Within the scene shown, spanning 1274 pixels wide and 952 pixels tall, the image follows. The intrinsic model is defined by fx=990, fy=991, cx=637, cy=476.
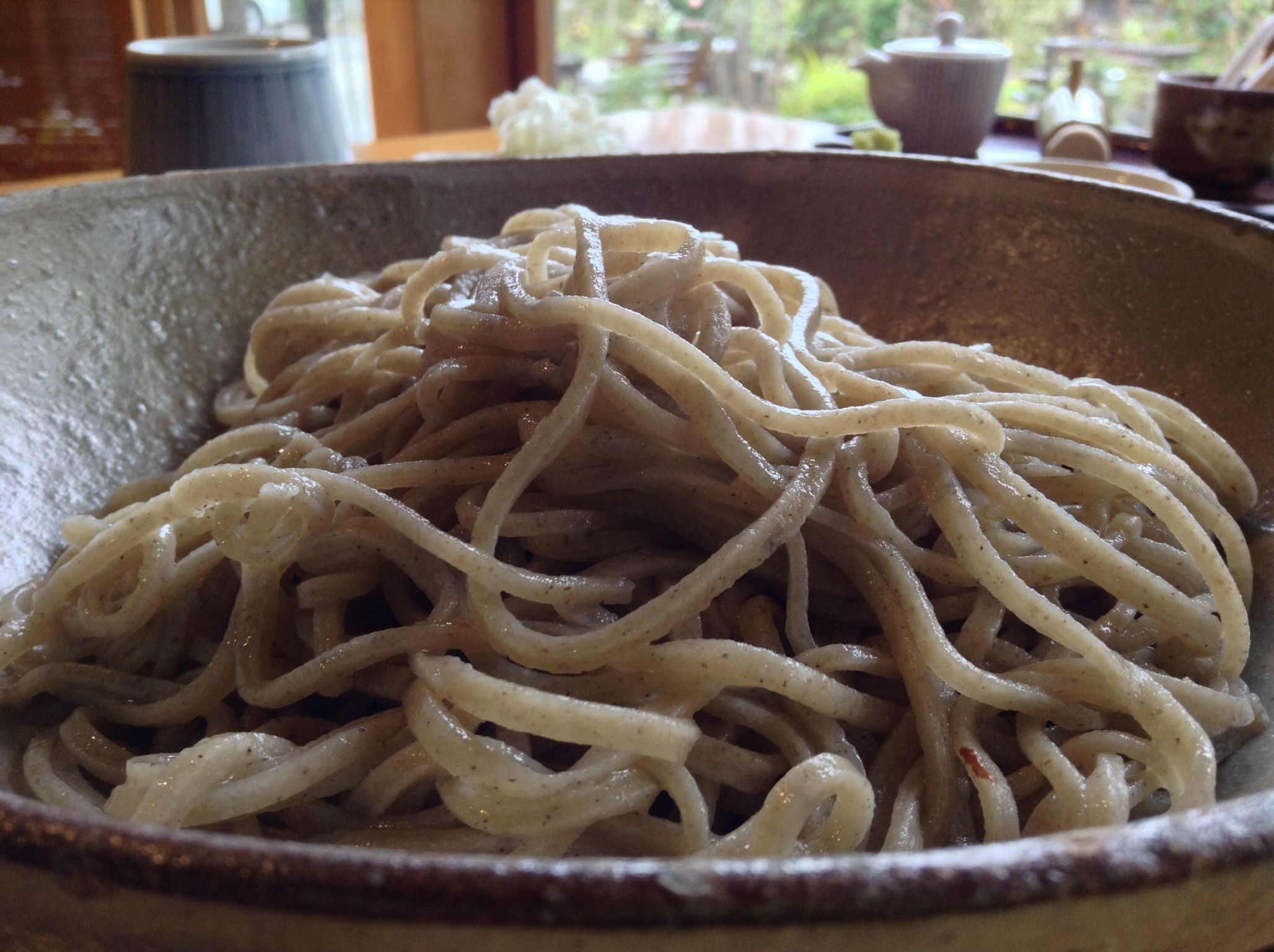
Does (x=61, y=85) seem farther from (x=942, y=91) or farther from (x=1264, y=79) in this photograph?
(x=1264, y=79)

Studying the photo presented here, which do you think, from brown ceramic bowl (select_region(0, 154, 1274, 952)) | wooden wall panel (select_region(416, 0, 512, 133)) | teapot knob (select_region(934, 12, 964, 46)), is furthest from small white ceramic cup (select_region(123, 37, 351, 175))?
wooden wall panel (select_region(416, 0, 512, 133))

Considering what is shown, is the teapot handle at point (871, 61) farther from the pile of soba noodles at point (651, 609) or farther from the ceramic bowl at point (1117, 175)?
the pile of soba noodles at point (651, 609)

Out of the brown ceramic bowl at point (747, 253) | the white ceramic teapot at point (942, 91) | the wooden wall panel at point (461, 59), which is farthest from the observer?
the wooden wall panel at point (461, 59)

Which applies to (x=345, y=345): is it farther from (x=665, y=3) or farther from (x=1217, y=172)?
(x=665, y=3)

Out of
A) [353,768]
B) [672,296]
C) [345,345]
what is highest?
[672,296]

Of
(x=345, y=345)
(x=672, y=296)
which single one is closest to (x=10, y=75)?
(x=345, y=345)

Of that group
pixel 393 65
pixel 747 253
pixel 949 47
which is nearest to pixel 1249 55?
pixel 949 47

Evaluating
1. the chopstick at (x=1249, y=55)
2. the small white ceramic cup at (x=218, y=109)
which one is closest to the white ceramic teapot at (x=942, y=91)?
the chopstick at (x=1249, y=55)
